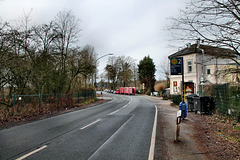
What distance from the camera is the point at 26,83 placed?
50.1 ft

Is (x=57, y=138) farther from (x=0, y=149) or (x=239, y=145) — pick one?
(x=239, y=145)

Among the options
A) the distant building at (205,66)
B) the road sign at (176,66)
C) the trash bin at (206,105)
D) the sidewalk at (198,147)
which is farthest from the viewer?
the trash bin at (206,105)

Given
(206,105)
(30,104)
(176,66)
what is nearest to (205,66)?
(206,105)

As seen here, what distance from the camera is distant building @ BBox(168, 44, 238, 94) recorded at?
7633 millimetres

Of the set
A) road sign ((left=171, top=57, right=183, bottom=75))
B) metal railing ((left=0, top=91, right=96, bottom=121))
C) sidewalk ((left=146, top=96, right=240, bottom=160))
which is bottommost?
sidewalk ((left=146, top=96, right=240, bottom=160))

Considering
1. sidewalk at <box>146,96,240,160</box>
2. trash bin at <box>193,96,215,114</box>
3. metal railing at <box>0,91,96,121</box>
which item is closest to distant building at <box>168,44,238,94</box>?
trash bin at <box>193,96,215,114</box>

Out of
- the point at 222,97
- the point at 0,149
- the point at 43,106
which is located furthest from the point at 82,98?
the point at 0,149

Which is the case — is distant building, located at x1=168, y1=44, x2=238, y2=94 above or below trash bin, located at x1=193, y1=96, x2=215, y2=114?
above

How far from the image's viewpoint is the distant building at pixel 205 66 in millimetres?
7633

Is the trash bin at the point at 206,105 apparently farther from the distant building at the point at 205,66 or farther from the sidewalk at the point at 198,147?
the sidewalk at the point at 198,147

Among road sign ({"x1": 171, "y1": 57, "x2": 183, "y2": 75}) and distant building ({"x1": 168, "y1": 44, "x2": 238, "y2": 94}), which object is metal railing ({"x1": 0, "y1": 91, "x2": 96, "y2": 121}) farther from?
distant building ({"x1": 168, "y1": 44, "x2": 238, "y2": 94})

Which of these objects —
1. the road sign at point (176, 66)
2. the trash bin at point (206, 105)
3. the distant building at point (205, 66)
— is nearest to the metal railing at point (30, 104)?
the road sign at point (176, 66)

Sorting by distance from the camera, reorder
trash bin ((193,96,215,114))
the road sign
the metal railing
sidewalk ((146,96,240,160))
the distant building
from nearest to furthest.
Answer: sidewalk ((146,96,240,160)) < the distant building < the road sign < the metal railing < trash bin ((193,96,215,114))

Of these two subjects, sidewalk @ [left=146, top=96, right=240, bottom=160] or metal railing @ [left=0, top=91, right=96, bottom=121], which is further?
metal railing @ [left=0, top=91, right=96, bottom=121]
